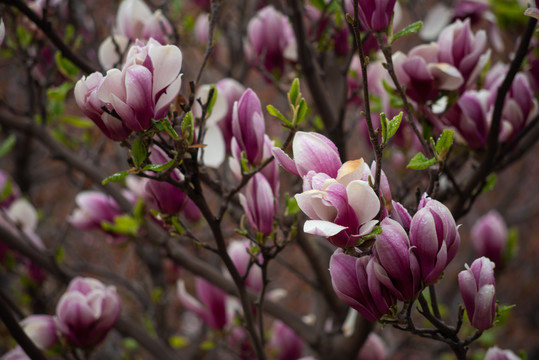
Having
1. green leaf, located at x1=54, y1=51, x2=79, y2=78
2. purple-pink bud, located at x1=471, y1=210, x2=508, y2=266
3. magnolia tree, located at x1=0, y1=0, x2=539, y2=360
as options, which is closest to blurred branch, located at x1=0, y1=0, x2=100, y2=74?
magnolia tree, located at x1=0, y1=0, x2=539, y2=360

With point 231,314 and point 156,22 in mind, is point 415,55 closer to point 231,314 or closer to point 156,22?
point 156,22

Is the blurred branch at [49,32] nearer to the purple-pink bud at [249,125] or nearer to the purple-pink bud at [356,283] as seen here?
the purple-pink bud at [249,125]

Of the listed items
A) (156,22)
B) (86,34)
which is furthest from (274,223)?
(86,34)

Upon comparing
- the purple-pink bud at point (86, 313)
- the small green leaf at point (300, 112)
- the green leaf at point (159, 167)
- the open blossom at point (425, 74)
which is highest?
the green leaf at point (159, 167)

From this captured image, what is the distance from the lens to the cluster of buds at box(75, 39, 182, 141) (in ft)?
1.70

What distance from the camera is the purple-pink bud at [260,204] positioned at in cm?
67

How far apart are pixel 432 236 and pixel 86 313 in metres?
0.52

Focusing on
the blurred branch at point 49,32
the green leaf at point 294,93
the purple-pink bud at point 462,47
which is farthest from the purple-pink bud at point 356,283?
the blurred branch at point 49,32

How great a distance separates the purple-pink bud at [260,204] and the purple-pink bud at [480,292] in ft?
0.82

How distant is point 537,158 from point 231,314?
347 centimetres

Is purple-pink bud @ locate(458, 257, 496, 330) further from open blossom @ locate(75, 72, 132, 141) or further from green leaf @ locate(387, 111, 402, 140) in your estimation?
open blossom @ locate(75, 72, 132, 141)

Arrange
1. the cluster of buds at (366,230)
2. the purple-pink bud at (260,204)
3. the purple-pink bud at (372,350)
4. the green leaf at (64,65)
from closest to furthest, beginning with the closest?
the cluster of buds at (366,230)
the purple-pink bud at (260,204)
the green leaf at (64,65)
the purple-pink bud at (372,350)

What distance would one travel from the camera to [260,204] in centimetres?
67

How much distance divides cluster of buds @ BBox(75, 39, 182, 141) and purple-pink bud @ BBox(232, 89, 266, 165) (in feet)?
0.37
